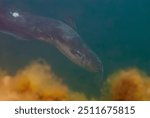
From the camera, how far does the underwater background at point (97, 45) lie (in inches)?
49.3

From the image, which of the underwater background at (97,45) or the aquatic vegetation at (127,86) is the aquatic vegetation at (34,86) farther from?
the aquatic vegetation at (127,86)

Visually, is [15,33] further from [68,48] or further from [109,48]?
[109,48]

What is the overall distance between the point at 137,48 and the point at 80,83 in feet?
0.89

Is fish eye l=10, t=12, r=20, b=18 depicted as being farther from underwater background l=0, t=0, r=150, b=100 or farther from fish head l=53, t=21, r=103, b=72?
fish head l=53, t=21, r=103, b=72

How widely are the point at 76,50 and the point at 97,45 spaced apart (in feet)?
0.29

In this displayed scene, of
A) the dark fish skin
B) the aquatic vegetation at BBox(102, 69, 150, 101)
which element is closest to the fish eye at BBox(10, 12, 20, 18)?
the dark fish skin

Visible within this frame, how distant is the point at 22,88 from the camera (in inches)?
50.0

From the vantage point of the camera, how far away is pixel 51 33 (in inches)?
50.6

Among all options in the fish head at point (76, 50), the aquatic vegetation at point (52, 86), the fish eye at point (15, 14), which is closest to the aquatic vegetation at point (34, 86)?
the aquatic vegetation at point (52, 86)

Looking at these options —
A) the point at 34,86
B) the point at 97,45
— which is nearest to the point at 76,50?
the point at 97,45

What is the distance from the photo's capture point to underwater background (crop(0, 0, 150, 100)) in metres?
1.25

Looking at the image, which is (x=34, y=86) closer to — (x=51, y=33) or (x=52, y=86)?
(x=52, y=86)

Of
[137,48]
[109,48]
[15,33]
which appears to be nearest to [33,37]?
[15,33]

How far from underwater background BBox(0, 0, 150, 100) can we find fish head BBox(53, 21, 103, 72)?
0.02 m
